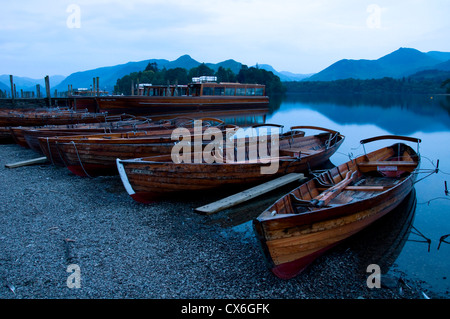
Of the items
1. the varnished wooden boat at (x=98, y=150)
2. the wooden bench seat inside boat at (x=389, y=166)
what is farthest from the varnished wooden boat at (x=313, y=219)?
the varnished wooden boat at (x=98, y=150)

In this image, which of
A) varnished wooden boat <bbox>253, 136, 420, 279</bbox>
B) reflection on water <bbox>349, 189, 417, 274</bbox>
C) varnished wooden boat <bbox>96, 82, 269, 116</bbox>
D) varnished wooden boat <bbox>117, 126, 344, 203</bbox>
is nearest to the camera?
varnished wooden boat <bbox>253, 136, 420, 279</bbox>

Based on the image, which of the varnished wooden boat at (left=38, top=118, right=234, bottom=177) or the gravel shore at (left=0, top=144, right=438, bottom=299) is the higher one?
the varnished wooden boat at (left=38, top=118, right=234, bottom=177)

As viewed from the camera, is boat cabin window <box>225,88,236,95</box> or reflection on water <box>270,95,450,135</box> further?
boat cabin window <box>225,88,236,95</box>

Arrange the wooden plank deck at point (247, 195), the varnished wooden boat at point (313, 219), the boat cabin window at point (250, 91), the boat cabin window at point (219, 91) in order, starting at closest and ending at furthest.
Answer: the varnished wooden boat at point (313, 219) → the wooden plank deck at point (247, 195) → the boat cabin window at point (219, 91) → the boat cabin window at point (250, 91)

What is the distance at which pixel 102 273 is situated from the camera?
536cm

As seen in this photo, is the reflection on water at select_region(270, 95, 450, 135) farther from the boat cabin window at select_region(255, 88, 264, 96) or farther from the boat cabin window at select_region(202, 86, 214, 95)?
the boat cabin window at select_region(202, 86, 214, 95)

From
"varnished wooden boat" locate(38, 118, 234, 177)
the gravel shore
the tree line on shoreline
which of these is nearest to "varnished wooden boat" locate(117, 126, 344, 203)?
the gravel shore

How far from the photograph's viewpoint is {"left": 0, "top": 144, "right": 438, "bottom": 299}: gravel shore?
503 cm

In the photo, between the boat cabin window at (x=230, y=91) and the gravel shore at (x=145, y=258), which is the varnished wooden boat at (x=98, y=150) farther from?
the boat cabin window at (x=230, y=91)

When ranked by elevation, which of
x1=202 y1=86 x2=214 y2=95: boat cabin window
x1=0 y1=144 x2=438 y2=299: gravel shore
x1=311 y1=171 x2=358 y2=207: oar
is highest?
x1=202 y1=86 x2=214 y2=95: boat cabin window

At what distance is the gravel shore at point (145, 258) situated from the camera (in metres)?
5.03

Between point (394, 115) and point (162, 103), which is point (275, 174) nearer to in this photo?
point (162, 103)

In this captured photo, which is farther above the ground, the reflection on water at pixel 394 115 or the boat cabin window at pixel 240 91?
the boat cabin window at pixel 240 91

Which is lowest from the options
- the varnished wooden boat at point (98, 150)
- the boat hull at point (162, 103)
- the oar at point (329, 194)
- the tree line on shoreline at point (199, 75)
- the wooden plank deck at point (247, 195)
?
the wooden plank deck at point (247, 195)
